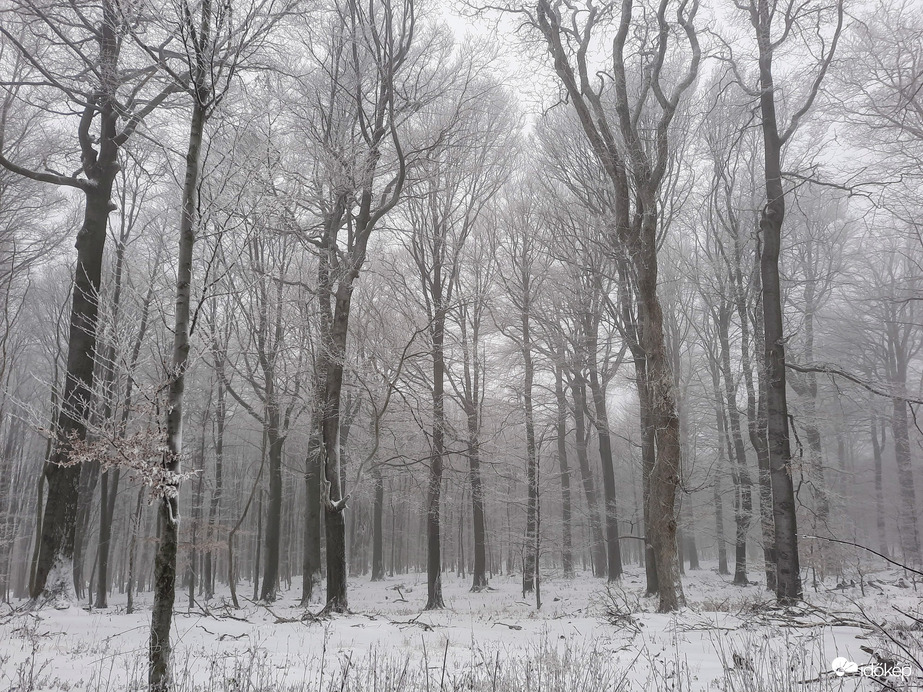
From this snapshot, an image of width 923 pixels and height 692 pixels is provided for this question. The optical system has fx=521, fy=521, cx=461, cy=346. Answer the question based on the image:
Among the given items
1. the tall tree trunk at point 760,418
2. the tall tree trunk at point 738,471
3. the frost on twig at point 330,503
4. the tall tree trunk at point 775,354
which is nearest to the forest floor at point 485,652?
the tall tree trunk at point 775,354

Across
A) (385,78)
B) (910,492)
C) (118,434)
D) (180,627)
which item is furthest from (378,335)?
(910,492)

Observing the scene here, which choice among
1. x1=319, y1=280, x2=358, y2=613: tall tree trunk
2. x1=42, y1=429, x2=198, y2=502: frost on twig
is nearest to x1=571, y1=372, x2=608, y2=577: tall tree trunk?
x1=319, y1=280, x2=358, y2=613: tall tree trunk

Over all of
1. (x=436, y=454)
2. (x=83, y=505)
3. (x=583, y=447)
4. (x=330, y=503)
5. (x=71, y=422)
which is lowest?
(x=83, y=505)

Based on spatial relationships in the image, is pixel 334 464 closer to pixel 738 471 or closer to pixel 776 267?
pixel 776 267

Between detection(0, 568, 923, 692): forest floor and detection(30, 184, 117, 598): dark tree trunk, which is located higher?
detection(30, 184, 117, 598): dark tree trunk

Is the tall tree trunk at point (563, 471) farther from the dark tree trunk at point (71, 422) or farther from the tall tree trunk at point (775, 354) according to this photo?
the dark tree trunk at point (71, 422)

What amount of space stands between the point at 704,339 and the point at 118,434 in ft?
62.7

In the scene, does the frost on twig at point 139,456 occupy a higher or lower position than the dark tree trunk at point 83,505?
higher

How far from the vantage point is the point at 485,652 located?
596cm

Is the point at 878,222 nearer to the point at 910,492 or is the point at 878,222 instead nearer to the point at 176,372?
the point at 910,492

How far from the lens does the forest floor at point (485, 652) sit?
12.3 ft

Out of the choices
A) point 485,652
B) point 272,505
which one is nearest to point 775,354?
point 485,652

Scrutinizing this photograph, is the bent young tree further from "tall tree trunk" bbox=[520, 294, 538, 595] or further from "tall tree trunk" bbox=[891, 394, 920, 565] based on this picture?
"tall tree trunk" bbox=[891, 394, 920, 565]

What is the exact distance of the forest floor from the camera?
3.76m
